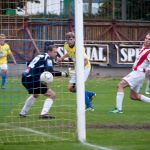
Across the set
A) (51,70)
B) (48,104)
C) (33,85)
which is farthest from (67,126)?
(33,85)

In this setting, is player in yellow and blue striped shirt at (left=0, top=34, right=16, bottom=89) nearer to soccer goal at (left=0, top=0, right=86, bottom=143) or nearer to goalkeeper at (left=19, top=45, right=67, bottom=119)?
soccer goal at (left=0, top=0, right=86, bottom=143)

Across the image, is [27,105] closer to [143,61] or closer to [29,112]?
[29,112]

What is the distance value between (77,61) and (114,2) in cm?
2322

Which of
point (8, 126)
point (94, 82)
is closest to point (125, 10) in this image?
point (94, 82)

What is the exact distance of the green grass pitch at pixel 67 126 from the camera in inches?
431

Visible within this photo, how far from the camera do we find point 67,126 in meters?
12.8

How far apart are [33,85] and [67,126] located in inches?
69.9

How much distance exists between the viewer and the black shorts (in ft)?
45.9

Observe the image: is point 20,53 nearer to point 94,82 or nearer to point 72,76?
point 94,82

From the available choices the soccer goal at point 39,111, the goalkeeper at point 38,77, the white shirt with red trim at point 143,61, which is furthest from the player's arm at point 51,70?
the white shirt with red trim at point 143,61

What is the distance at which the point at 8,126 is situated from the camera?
42.4 ft

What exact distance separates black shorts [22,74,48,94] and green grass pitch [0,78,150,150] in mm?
552

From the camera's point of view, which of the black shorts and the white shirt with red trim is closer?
the black shorts

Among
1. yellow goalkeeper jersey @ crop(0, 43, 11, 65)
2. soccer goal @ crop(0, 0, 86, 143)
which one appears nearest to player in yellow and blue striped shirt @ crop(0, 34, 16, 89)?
yellow goalkeeper jersey @ crop(0, 43, 11, 65)
